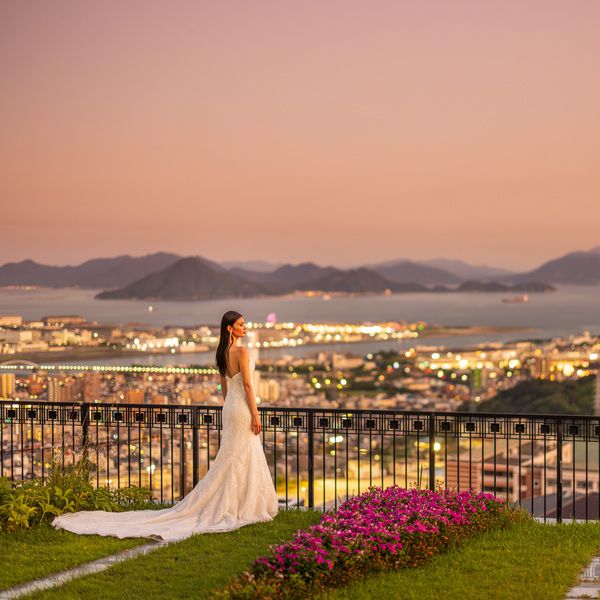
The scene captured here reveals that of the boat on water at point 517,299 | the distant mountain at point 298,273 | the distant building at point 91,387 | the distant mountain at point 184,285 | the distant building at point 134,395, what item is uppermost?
the distant mountain at point 298,273

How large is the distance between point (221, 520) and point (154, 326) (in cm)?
2581

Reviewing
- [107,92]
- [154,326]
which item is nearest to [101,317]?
[154,326]

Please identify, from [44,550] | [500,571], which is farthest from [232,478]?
[500,571]

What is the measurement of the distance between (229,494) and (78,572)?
2.20 meters

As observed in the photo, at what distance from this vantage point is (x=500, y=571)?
7.95 metres

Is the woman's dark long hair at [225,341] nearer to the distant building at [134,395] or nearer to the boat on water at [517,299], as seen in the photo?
the distant building at [134,395]

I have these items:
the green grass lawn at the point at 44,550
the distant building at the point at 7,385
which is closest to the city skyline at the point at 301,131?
the distant building at the point at 7,385

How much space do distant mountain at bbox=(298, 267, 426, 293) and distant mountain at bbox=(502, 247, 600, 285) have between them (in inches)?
325

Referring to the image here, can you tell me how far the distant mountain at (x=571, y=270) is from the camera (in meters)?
54.5

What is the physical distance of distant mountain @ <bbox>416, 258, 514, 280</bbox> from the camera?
192ft

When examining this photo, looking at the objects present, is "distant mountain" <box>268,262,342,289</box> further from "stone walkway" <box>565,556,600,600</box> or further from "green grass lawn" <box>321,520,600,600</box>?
"stone walkway" <box>565,556,600,600</box>

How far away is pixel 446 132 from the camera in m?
48.7

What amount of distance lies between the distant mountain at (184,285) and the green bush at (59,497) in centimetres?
2697

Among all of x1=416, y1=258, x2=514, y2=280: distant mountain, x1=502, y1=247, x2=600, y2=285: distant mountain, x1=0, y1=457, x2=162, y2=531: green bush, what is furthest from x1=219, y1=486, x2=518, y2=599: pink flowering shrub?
x1=416, y1=258, x2=514, y2=280: distant mountain
